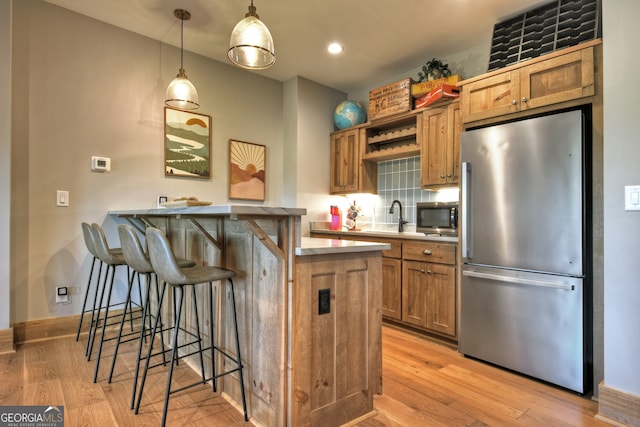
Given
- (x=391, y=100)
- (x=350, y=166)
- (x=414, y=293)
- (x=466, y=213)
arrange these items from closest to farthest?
(x=466, y=213), (x=414, y=293), (x=391, y=100), (x=350, y=166)

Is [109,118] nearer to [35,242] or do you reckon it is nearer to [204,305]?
[35,242]

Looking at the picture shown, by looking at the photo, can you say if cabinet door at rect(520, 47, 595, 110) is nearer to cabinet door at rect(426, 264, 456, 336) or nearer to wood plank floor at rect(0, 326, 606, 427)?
cabinet door at rect(426, 264, 456, 336)

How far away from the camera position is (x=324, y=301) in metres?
1.71

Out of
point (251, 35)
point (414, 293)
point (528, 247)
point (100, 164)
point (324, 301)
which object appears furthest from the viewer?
point (414, 293)

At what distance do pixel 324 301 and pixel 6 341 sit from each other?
8.11 ft

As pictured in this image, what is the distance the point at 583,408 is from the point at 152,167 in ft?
12.3

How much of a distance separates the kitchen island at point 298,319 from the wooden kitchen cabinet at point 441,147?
1.68 meters

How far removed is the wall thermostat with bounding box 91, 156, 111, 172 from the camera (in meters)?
3.05

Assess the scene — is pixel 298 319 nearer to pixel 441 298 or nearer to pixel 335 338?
pixel 335 338

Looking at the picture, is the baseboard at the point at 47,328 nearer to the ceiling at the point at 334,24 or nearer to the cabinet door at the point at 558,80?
the ceiling at the point at 334,24

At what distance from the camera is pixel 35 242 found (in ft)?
9.20

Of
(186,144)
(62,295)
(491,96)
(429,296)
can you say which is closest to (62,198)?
(62,295)

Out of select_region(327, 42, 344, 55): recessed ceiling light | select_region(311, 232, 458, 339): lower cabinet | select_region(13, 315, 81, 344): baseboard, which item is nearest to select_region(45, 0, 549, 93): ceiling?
select_region(327, 42, 344, 55): recessed ceiling light

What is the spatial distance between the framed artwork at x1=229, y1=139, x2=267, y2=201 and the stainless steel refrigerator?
233 centimetres
